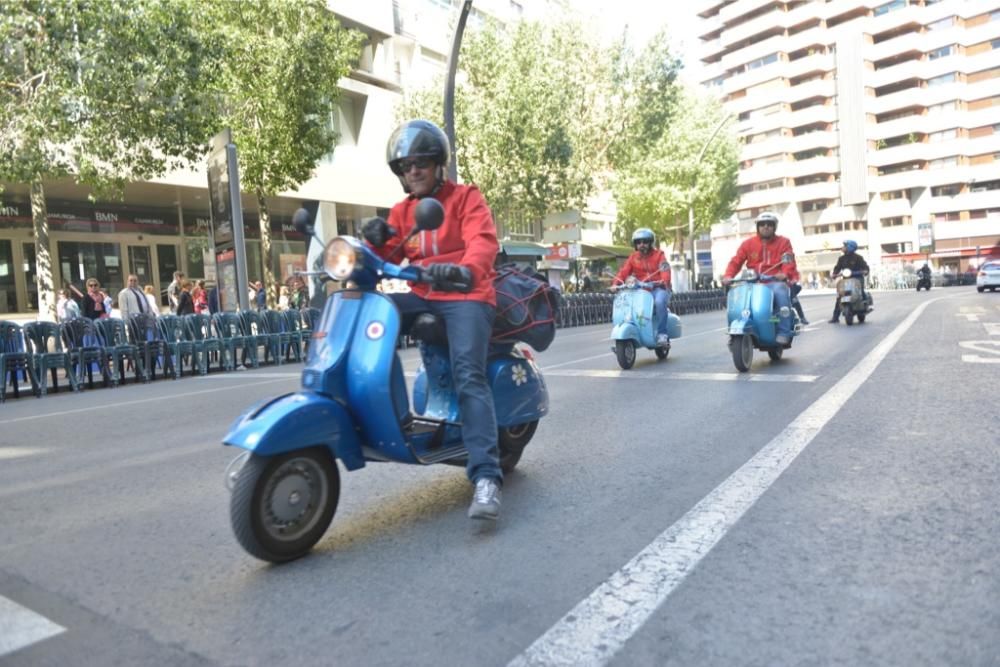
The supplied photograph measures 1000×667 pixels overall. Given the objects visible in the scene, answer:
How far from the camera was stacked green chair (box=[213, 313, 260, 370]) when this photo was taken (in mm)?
14203

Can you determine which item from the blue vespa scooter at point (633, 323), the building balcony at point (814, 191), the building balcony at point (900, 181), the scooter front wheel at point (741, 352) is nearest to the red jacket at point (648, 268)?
the blue vespa scooter at point (633, 323)

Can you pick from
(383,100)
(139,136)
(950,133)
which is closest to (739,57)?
(950,133)

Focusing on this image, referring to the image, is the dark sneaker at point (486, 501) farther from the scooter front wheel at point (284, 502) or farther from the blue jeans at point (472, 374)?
the scooter front wheel at point (284, 502)

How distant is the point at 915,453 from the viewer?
4418mm

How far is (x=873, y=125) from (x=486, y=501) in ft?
273

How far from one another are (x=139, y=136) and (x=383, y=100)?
53.1 ft

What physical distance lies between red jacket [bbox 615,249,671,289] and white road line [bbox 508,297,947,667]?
228 inches

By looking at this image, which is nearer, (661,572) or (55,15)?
(661,572)

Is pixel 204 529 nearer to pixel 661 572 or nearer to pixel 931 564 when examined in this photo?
pixel 661 572

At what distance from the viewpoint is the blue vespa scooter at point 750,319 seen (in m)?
8.65

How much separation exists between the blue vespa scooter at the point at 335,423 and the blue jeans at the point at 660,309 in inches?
264

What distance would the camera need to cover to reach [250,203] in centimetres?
2689

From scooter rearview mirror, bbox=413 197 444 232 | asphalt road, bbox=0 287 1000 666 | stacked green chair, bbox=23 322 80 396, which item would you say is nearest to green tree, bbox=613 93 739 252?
stacked green chair, bbox=23 322 80 396

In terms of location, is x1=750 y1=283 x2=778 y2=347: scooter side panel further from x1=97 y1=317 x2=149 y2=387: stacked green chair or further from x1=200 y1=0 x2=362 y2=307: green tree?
x1=200 y1=0 x2=362 y2=307: green tree
